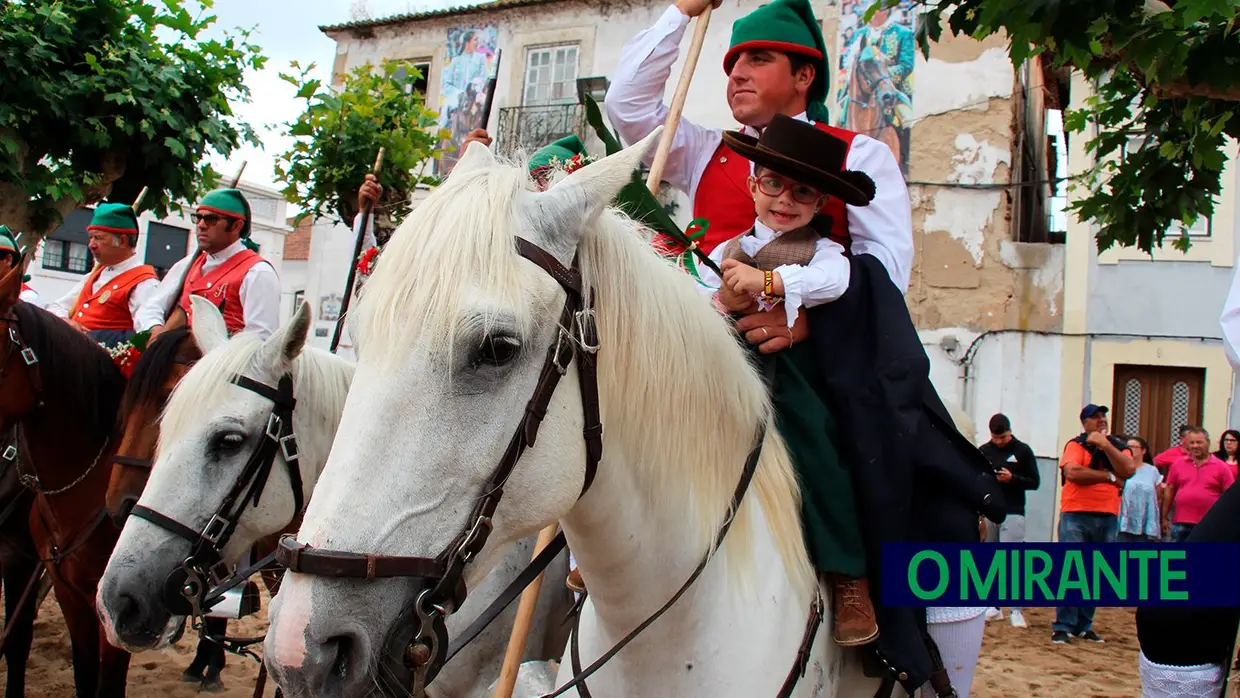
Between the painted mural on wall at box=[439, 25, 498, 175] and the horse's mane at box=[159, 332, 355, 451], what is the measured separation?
14648 mm

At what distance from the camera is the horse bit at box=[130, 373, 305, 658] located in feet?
9.97

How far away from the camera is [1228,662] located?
2.39 m

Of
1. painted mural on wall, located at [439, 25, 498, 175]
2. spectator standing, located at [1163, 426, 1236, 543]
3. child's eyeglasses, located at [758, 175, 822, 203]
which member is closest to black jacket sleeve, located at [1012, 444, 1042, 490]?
spectator standing, located at [1163, 426, 1236, 543]

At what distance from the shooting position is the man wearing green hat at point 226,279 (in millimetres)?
4809

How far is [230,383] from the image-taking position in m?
3.28

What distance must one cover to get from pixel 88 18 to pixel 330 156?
181cm

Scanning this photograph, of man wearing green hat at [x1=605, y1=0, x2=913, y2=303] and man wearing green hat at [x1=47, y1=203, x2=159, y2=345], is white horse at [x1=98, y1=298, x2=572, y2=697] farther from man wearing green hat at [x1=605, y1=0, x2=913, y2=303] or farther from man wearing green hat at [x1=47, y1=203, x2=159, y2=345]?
man wearing green hat at [x1=47, y1=203, x2=159, y2=345]

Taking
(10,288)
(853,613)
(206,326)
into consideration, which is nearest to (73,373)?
(10,288)

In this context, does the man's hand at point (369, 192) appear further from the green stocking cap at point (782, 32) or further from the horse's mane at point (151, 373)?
the green stocking cap at point (782, 32)

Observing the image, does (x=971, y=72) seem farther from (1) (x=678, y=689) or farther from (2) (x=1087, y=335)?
(1) (x=678, y=689)

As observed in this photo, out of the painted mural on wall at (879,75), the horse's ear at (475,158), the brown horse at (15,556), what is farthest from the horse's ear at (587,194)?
the painted mural on wall at (879,75)

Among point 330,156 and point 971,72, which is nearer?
point 330,156

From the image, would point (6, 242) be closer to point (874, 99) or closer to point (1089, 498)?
point (1089, 498)

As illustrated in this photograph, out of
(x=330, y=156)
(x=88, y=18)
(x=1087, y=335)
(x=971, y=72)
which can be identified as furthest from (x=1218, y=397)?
(x=88, y=18)
